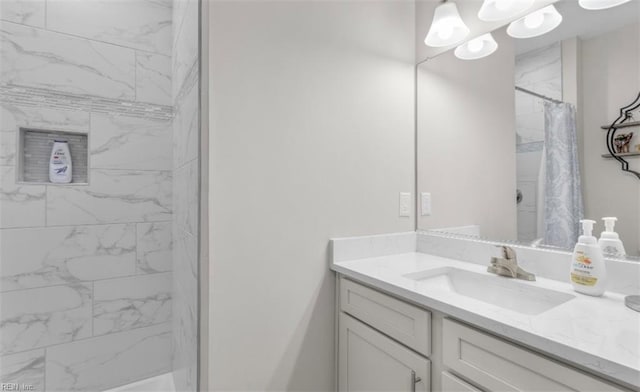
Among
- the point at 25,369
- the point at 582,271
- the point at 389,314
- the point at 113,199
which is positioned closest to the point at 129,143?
the point at 113,199

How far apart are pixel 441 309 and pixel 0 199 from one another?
213cm

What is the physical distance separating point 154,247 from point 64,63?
1.15m

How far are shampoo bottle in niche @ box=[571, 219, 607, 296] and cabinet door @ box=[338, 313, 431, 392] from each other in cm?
54

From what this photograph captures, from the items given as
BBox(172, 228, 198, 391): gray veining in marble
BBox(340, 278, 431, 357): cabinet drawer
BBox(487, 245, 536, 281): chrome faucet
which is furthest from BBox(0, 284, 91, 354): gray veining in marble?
BBox(487, 245, 536, 281): chrome faucet

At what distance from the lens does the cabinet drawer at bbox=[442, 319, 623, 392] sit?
65 cm

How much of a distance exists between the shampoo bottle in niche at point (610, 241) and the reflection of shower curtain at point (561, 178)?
0.08 m

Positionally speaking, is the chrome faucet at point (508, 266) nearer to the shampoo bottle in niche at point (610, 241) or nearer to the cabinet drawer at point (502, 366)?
the shampoo bottle in niche at point (610, 241)

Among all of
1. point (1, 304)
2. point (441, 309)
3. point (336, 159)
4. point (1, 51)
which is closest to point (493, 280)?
point (441, 309)

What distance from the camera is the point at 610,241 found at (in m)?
1.02

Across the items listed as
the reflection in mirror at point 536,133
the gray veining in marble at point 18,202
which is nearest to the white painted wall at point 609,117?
the reflection in mirror at point 536,133

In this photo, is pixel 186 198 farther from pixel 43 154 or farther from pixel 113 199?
pixel 43 154

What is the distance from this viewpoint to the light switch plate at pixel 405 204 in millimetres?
1609

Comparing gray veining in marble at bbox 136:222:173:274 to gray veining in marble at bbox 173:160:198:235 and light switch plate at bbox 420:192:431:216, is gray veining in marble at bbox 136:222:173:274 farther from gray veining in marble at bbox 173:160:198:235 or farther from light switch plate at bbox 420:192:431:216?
light switch plate at bbox 420:192:431:216

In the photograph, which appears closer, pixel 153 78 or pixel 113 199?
pixel 113 199
